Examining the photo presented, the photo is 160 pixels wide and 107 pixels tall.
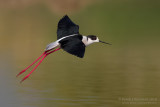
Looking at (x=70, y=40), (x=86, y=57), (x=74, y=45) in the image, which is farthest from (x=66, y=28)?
(x=86, y=57)

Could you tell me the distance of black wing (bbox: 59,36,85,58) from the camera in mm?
6711

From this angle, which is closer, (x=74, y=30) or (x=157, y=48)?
(x=74, y=30)

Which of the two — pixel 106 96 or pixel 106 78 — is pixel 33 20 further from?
pixel 106 96

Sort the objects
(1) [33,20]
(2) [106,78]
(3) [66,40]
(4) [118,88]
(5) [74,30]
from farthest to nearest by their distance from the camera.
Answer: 1. (1) [33,20]
2. (2) [106,78]
3. (4) [118,88]
4. (5) [74,30]
5. (3) [66,40]

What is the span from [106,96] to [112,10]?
27.4 feet

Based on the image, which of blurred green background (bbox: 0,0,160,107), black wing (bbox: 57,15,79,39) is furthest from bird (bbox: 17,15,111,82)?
blurred green background (bbox: 0,0,160,107)

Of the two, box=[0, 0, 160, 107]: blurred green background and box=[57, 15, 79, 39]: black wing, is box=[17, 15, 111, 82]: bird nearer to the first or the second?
box=[57, 15, 79, 39]: black wing

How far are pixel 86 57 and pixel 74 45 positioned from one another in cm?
409

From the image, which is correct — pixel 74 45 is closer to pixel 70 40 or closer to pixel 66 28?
pixel 70 40

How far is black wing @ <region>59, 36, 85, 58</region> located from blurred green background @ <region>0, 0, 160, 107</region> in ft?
2.77

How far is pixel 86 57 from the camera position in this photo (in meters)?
11.0

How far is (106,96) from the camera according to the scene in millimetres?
7832

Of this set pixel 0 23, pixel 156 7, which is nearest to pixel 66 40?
pixel 0 23

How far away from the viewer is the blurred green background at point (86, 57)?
25.6ft
